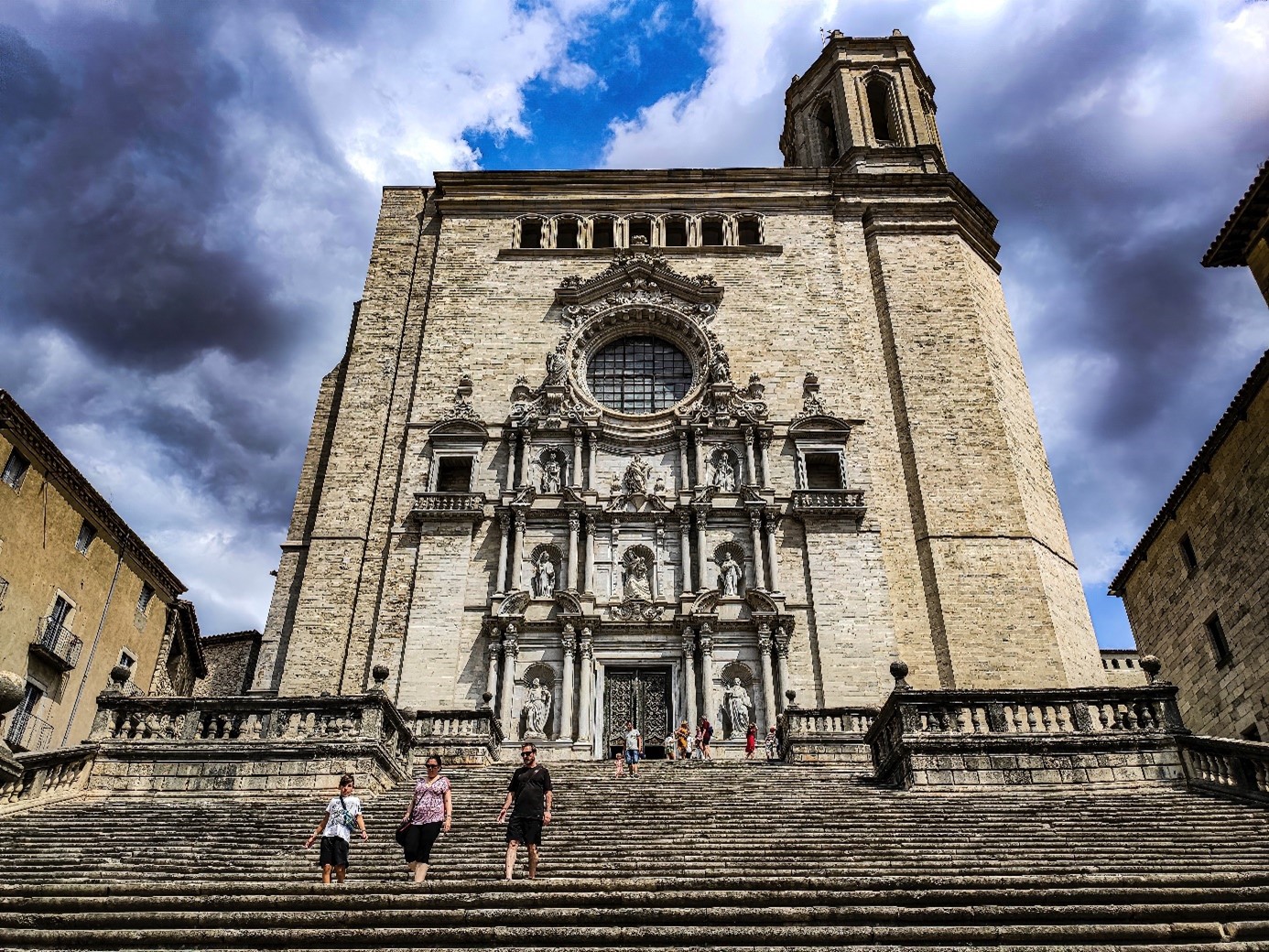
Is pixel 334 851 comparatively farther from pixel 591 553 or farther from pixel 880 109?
pixel 880 109

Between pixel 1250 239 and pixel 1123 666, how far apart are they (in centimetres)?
1360

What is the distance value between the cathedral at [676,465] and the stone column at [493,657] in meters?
0.06

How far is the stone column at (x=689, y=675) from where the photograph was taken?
18.2m

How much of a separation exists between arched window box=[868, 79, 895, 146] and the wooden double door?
722 inches

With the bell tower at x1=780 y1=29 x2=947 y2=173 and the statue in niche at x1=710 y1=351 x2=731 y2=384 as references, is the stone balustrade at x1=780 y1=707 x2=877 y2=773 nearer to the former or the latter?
the statue in niche at x1=710 y1=351 x2=731 y2=384

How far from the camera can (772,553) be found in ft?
64.7

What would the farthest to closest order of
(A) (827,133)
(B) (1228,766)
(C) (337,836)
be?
(A) (827,133) < (B) (1228,766) < (C) (337,836)

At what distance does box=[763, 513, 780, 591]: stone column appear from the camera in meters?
19.4

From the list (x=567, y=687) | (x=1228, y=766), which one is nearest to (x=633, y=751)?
(x=567, y=687)

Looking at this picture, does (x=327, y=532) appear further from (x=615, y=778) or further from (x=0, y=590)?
(x=615, y=778)

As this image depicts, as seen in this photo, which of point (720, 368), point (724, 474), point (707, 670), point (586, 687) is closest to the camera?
point (586, 687)

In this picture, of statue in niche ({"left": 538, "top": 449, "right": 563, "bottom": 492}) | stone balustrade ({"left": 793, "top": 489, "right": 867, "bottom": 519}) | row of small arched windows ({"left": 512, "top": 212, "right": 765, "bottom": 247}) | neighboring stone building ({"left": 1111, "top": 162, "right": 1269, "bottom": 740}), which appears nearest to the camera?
neighboring stone building ({"left": 1111, "top": 162, "right": 1269, "bottom": 740})

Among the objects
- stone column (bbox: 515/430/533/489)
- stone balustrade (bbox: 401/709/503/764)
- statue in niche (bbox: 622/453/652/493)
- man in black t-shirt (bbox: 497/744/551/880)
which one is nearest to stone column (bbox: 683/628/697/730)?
statue in niche (bbox: 622/453/652/493)

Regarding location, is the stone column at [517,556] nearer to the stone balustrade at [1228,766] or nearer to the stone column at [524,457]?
the stone column at [524,457]
